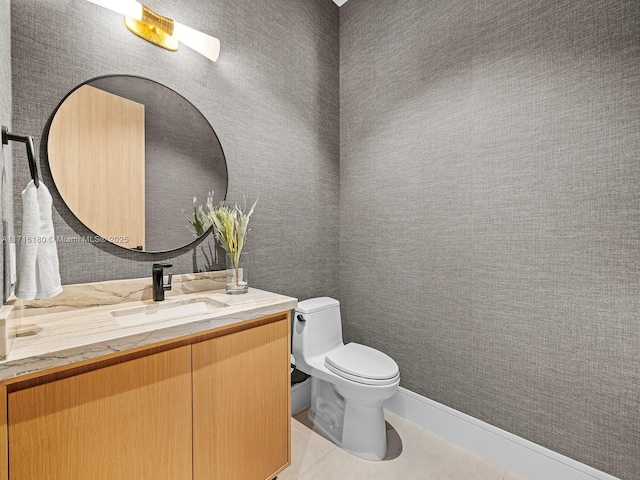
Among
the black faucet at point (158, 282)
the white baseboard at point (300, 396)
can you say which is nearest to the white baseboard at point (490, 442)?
the white baseboard at point (300, 396)

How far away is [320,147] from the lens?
2166 millimetres

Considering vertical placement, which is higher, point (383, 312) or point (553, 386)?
point (383, 312)

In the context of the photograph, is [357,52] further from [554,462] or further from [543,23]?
[554,462]

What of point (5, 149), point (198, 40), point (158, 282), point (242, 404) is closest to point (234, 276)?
point (158, 282)

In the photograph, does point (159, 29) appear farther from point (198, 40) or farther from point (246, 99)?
point (246, 99)

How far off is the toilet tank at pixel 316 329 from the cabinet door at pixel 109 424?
0.84 meters

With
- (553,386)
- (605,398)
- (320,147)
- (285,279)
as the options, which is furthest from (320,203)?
(605,398)

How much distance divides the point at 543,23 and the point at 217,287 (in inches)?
79.2

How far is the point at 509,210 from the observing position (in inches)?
60.4

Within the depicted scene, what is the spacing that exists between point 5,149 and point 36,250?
0.38 metres

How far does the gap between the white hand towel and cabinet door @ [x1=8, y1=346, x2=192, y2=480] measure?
308 mm

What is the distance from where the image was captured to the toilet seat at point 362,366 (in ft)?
4.99

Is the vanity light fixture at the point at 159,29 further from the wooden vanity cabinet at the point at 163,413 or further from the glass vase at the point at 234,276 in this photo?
the wooden vanity cabinet at the point at 163,413

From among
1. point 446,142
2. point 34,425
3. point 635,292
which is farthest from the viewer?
point 446,142
